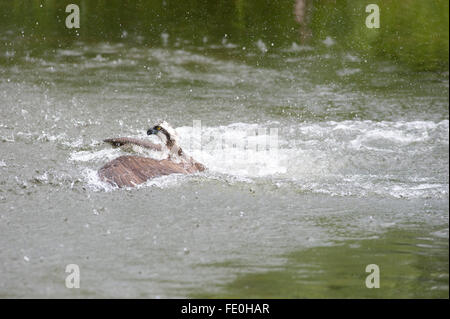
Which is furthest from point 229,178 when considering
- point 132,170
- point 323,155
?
point 323,155

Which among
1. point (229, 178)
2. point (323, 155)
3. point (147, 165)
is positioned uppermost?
point (323, 155)

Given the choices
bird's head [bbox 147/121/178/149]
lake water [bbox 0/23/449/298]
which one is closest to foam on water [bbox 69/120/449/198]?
lake water [bbox 0/23/449/298]

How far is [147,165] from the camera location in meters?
8.75

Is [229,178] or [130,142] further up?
[130,142]

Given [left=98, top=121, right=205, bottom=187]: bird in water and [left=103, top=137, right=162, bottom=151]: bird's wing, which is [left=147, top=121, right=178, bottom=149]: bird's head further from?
[left=103, top=137, right=162, bottom=151]: bird's wing

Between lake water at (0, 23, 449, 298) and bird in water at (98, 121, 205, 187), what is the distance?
0.42 ft

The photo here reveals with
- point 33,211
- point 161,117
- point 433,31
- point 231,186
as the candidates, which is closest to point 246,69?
point 161,117

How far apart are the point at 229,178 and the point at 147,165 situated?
98cm

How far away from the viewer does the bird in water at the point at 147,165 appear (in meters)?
8.53

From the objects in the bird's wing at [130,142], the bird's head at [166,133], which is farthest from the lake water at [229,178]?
the bird's head at [166,133]

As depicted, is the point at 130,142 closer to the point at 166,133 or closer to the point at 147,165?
the point at 166,133

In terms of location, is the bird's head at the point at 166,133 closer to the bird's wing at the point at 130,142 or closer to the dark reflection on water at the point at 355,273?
the bird's wing at the point at 130,142

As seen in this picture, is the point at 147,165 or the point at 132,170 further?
the point at 147,165
